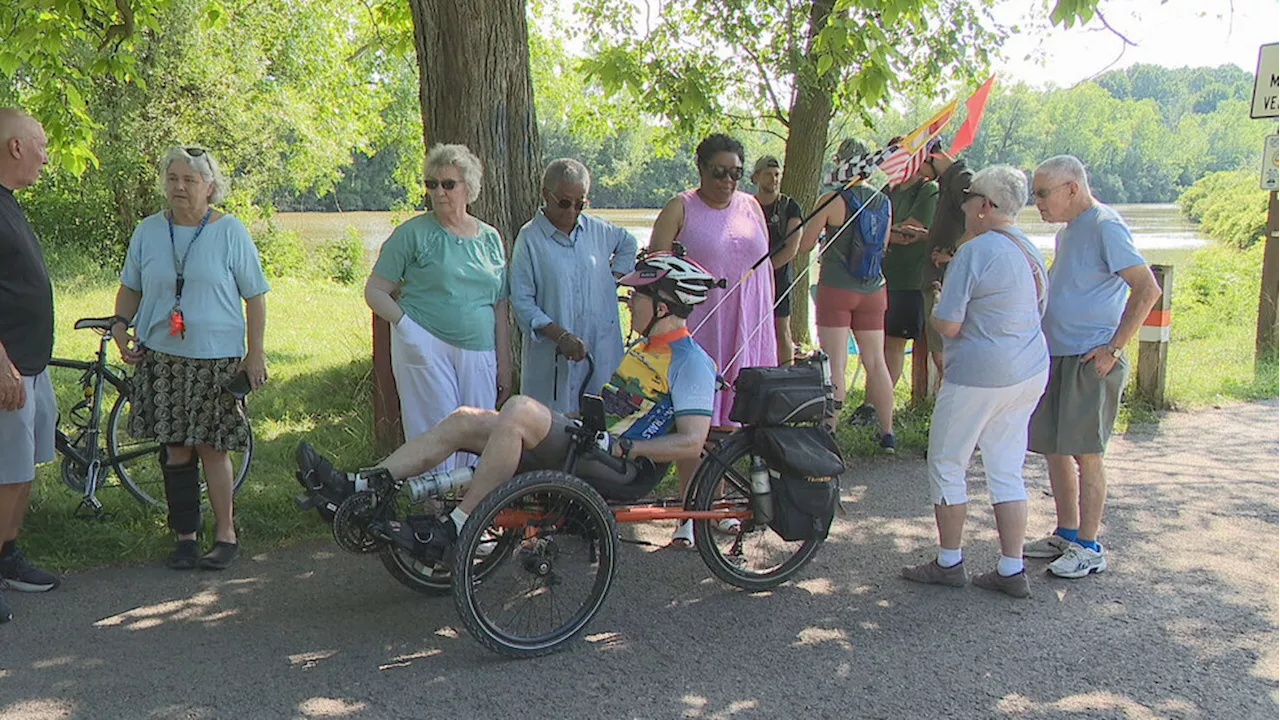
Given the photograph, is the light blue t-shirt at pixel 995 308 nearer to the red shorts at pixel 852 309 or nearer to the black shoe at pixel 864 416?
the red shorts at pixel 852 309

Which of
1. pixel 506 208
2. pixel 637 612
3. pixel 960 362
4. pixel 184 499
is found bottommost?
pixel 637 612

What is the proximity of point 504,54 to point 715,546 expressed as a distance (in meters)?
2.97

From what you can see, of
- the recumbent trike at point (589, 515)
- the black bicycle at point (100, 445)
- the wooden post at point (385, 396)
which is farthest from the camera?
the wooden post at point (385, 396)

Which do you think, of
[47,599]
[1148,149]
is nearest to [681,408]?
[47,599]

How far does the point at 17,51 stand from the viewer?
7.15 metres

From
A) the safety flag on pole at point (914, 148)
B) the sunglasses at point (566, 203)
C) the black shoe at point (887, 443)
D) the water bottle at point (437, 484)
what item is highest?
the safety flag on pole at point (914, 148)

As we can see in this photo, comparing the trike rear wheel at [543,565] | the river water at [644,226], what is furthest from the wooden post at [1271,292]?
the river water at [644,226]

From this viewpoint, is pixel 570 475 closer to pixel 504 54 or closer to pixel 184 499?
pixel 184 499

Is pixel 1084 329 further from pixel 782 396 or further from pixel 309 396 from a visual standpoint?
pixel 309 396

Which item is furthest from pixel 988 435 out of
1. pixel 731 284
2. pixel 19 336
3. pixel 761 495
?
pixel 19 336

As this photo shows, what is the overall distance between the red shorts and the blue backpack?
0.15 m

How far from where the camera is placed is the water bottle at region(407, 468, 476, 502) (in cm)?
368

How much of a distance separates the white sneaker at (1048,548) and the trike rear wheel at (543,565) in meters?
2.18

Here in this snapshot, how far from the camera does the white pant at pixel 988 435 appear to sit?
4191 mm
